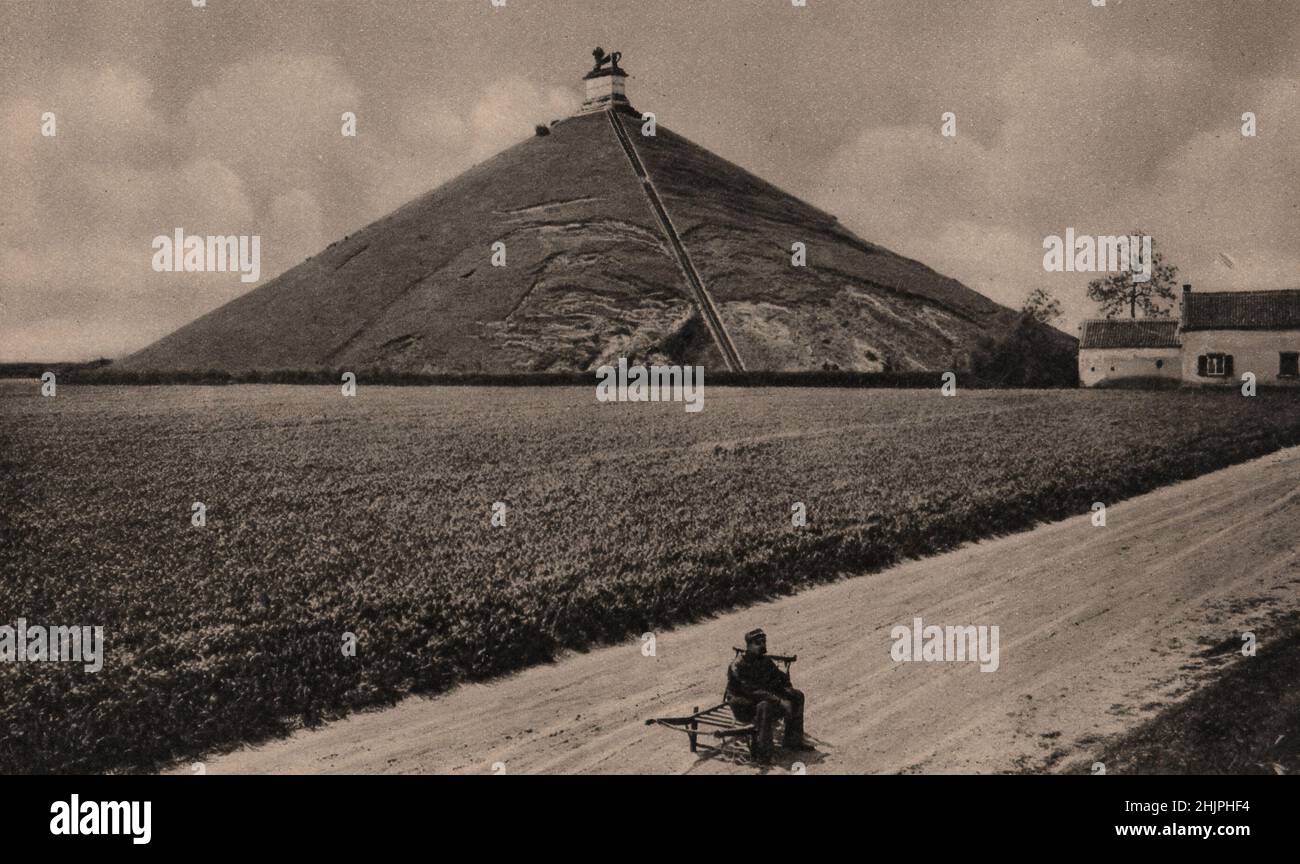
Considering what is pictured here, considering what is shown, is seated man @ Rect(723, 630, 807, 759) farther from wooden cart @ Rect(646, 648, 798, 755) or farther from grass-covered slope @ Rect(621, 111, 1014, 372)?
grass-covered slope @ Rect(621, 111, 1014, 372)

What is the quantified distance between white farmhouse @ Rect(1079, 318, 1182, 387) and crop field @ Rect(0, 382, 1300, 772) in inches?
32.1

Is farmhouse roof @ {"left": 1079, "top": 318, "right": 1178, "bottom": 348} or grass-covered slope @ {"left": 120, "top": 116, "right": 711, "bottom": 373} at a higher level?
grass-covered slope @ {"left": 120, "top": 116, "right": 711, "bottom": 373}

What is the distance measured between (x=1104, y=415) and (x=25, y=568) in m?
23.6

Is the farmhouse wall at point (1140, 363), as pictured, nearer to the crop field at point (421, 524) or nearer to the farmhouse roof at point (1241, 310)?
the crop field at point (421, 524)

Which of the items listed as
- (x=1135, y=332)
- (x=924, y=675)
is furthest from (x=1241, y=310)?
(x=924, y=675)

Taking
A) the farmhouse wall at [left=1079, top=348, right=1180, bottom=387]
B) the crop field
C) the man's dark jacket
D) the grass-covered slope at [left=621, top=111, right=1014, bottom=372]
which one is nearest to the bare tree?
the farmhouse wall at [left=1079, top=348, right=1180, bottom=387]

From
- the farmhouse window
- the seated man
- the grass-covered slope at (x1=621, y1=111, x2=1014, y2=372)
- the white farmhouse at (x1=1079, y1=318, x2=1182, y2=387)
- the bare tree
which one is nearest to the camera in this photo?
the seated man

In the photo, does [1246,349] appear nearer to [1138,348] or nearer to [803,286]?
[1138,348]

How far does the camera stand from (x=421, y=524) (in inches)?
683

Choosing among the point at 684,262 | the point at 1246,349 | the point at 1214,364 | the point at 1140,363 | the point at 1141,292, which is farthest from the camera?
the point at 684,262

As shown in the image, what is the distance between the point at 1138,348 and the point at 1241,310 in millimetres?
8062

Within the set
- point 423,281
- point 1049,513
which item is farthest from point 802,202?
point 1049,513

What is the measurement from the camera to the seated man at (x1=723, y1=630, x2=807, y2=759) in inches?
365
